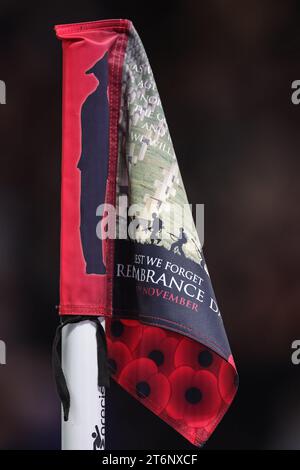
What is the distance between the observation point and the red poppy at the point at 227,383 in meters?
1.39

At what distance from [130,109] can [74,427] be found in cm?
63

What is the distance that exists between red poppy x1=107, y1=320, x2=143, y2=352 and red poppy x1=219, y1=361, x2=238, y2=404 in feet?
0.64

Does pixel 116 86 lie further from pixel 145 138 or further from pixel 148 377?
pixel 148 377

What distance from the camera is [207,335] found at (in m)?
1.31

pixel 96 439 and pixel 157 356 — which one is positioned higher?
pixel 157 356

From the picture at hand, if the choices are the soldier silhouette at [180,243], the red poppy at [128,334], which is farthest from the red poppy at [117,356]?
the soldier silhouette at [180,243]

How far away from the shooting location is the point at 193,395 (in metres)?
1.40

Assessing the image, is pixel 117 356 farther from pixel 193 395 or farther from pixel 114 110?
pixel 114 110

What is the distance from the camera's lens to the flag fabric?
1.31m

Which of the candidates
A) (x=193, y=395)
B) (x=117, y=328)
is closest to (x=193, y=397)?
(x=193, y=395)

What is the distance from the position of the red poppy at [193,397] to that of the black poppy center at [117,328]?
15cm

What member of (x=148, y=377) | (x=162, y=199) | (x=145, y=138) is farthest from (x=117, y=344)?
(x=145, y=138)

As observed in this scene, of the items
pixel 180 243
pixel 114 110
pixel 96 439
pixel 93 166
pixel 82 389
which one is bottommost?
pixel 96 439

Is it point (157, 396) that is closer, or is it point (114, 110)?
point (114, 110)
